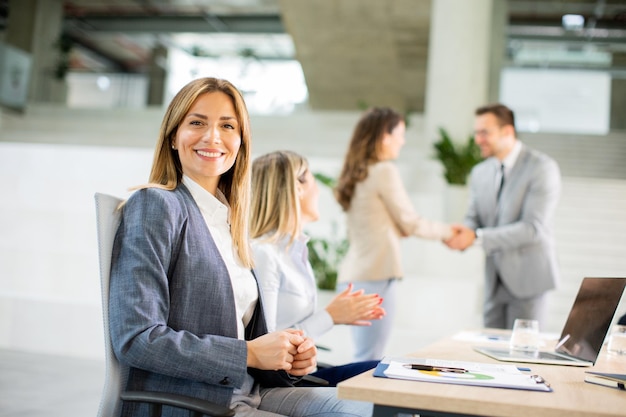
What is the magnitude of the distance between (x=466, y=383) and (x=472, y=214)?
2787 millimetres

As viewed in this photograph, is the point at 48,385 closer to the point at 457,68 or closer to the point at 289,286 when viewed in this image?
the point at 289,286

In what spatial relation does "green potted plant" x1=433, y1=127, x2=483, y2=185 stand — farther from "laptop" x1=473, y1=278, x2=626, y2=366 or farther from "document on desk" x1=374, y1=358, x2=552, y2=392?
"document on desk" x1=374, y1=358, x2=552, y2=392

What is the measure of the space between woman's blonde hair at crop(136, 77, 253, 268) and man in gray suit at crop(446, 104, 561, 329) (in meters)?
1.89

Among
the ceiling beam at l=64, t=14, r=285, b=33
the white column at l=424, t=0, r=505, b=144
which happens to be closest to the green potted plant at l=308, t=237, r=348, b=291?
the white column at l=424, t=0, r=505, b=144

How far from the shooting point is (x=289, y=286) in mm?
2336

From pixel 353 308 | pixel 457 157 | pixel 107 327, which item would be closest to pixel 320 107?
pixel 457 157

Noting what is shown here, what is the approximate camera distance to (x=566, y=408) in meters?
1.17

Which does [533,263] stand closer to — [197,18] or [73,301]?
[73,301]

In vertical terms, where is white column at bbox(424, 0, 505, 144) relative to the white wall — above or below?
above

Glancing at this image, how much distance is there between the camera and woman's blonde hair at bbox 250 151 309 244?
2.39 metres

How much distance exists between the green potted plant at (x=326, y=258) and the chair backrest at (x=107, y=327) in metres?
4.05

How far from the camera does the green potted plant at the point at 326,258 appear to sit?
5605 mm

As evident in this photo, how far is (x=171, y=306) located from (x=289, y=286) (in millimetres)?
811

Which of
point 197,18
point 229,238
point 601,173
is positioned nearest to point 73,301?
point 229,238
